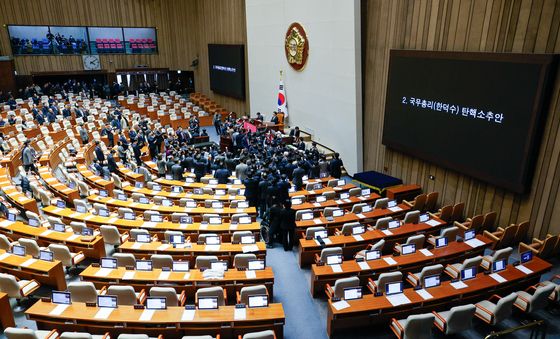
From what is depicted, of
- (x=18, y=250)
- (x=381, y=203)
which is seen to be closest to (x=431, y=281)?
(x=381, y=203)

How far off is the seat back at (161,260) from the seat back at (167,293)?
117cm

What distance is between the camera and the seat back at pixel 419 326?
19.1 feet

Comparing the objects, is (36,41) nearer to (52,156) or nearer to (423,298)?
(52,156)

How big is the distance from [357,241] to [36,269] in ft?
21.7

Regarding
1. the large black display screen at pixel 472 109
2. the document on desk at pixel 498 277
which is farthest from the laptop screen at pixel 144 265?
the large black display screen at pixel 472 109

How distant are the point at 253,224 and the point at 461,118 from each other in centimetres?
Answer: 635

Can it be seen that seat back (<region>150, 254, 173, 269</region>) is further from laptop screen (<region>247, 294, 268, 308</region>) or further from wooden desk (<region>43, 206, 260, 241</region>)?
laptop screen (<region>247, 294, 268, 308</region>)

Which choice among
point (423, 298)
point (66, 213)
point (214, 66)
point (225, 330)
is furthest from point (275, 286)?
point (214, 66)

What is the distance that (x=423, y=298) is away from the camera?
6.61 meters

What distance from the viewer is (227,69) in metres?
26.1

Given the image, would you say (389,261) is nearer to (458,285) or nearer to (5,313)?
(458,285)

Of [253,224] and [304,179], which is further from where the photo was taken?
[304,179]

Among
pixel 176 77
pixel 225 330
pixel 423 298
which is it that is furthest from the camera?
pixel 176 77

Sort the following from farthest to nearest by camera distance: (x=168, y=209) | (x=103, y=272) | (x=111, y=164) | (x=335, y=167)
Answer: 1. (x=111, y=164)
2. (x=335, y=167)
3. (x=168, y=209)
4. (x=103, y=272)
